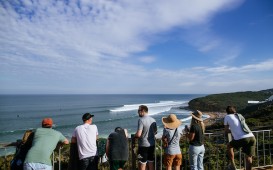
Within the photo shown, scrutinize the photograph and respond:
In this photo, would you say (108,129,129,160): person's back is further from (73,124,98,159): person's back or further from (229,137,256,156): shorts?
(229,137,256,156): shorts

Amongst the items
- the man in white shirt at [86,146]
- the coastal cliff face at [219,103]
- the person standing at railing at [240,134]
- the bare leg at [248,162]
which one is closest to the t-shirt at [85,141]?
the man in white shirt at [86,146]

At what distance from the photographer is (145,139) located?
16.5 ft

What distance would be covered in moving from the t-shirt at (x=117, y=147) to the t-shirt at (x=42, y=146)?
104 centimetres

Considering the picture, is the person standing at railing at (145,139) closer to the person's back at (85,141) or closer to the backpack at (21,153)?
the person's back at (85,141)

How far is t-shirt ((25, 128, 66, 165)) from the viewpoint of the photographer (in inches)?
147

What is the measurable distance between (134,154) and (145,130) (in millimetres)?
638

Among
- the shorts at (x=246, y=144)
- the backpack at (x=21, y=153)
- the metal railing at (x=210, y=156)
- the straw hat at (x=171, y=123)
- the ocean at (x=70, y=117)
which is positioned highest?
the straw hat at (x=171, y=123)

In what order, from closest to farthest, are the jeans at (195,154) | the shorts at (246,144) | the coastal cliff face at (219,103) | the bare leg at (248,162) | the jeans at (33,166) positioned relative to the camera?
the jeans at (33,166), the jeans at (195,154), the shorts at (246,144), the bare leg at (248,162), the coastal cliff face at (219,103)

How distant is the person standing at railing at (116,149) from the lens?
4.59 meters

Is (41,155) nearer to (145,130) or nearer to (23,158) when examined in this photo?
(23,158)

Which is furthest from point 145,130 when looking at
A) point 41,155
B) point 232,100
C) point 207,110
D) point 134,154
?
point 232,100

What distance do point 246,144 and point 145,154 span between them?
2243 mm

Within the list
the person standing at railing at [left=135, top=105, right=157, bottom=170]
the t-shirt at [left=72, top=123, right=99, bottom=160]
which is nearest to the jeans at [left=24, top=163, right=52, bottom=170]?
the t-shirt at [left=72, top=123, right=99, bottom=160]

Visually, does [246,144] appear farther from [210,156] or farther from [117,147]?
[210,156]
